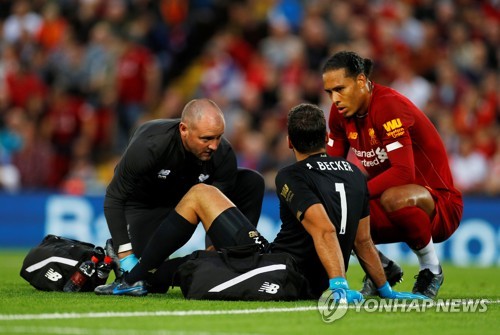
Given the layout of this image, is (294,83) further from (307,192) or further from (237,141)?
(307,192)

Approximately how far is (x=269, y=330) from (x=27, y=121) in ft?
42.1

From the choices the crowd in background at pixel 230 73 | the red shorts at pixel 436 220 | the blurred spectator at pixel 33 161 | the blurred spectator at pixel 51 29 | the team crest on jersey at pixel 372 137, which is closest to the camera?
the red shorts at pixel 436 220

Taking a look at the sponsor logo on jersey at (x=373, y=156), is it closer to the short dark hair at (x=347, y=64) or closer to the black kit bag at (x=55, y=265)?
the short dark hair at (x=347, y=64)

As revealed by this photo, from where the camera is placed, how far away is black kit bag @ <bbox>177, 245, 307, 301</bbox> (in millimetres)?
7695

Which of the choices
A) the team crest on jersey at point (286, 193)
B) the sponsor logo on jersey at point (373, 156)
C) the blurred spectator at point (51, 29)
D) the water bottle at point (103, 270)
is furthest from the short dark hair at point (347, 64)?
the blurred spectator at point (51, 29)

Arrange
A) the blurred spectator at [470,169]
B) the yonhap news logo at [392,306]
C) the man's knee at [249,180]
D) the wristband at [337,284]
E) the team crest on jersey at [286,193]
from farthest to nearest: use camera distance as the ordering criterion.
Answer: the blurred spectator at [470,169]
the man's knee at [249,180]
the team crest on jersey at [286,193]
the wristband at [337,284]
the yonhap news logo at [392,306]

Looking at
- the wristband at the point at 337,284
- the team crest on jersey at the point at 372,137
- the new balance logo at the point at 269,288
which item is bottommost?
the new balance logo at the point at 269,288

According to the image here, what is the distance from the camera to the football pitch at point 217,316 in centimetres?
632

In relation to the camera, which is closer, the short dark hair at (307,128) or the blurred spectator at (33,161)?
the short dark hair at (307,128)

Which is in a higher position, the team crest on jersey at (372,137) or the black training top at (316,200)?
the team crest on jersey at (372,137)

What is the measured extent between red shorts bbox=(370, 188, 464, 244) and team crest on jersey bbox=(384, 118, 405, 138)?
0.55 metres

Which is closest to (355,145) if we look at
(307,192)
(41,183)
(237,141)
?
(307,192)

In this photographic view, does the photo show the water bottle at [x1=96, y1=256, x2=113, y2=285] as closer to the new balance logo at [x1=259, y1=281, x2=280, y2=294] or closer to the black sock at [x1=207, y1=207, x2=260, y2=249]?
the black sock at [x1=207, y1=207, x2=260, y2=249]

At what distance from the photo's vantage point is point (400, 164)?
8.36m
